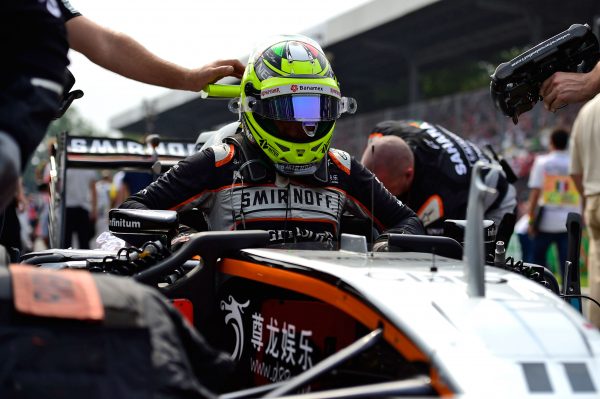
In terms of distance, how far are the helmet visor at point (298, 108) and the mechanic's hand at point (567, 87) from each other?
3.19 feet

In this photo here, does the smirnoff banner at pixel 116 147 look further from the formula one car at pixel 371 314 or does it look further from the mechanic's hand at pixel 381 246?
the mechanic's hand at pixel 381 246

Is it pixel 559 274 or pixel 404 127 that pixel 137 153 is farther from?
pixel 559 274

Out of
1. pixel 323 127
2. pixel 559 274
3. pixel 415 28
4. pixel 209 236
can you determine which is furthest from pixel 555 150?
pixel 415 28

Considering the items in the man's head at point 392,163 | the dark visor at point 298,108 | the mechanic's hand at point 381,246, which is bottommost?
the mechanic's hand at point 381,246

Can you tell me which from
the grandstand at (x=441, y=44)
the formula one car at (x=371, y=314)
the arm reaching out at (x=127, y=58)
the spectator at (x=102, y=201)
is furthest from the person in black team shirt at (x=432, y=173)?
the grandstand at (x=441, y=44)

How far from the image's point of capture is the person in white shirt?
8359 millimetres

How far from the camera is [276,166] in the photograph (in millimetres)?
4105

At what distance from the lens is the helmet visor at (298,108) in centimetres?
402

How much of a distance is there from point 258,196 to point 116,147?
7.32ft

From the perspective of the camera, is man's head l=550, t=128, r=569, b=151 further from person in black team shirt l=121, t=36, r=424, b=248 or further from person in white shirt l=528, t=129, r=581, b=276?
person in black team shirt l=121, t=36, r=424, b=248

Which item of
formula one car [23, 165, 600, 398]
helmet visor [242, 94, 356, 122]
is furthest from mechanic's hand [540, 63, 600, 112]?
helmet visor [242, 94, 356, 122]

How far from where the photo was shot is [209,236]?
295 cm

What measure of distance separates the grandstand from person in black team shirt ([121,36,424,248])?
1302cm

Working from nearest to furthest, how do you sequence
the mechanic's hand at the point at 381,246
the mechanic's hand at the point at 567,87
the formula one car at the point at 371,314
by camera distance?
the formula one car at the point at 371,314, the mechanic's hand at the point at 381,246, the mechanic's hand at the point at 567,87
